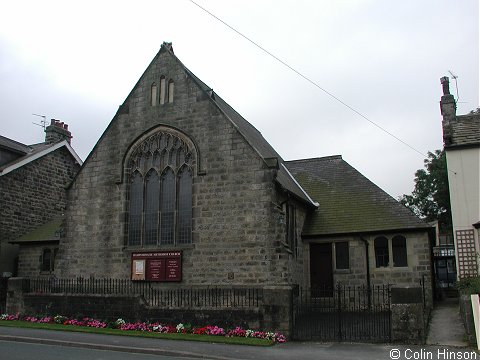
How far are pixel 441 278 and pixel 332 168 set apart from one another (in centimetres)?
1813

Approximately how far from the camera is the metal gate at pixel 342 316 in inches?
579

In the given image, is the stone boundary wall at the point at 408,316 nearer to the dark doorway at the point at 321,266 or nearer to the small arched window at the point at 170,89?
the dark doorway at the point at 321,266

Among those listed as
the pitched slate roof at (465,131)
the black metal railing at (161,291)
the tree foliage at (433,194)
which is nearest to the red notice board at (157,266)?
the black metal railing at (161,291)

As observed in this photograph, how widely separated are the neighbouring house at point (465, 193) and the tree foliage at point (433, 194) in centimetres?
1912

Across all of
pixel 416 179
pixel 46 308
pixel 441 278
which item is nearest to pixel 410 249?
pixel 46 308

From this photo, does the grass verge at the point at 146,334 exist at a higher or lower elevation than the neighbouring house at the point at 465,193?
lower

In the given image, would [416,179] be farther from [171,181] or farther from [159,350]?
[159,350]

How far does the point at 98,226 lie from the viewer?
2156 cm

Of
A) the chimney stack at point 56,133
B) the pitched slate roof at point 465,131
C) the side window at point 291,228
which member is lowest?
the side window at point 291,228

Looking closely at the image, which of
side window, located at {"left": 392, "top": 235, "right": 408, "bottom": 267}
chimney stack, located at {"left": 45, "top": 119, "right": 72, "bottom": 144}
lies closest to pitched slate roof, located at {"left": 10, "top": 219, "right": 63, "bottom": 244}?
chimney stack, located at {"left": 45, "top": 119, "right": 72, "bottom": 144}

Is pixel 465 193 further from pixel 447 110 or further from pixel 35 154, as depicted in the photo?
pixel 35 154

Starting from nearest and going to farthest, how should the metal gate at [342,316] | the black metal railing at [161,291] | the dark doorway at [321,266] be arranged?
the metal gate at [342,316] < the black metal railing at [161,291] < the dark doorway at [321,266]

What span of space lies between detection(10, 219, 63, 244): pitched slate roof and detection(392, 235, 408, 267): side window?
16490 mm

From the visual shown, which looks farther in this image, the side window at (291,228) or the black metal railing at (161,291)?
the side window at (291,228)
